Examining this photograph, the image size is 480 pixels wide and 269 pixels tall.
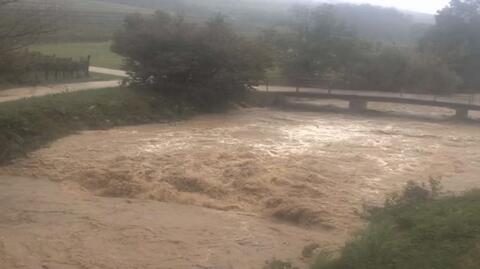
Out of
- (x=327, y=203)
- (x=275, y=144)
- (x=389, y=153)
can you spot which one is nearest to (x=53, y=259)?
(x=327, y=203)

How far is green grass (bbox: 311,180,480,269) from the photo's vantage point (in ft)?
33.6

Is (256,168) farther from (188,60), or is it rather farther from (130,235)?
(188,60)

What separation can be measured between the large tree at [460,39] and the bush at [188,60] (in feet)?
64.1

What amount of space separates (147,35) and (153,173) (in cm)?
1394

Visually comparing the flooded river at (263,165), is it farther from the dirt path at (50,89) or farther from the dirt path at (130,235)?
the dirt path at (50,89)

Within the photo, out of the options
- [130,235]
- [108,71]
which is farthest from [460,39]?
[130,235]

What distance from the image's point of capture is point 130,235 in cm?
1450

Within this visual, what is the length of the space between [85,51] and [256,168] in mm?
24850

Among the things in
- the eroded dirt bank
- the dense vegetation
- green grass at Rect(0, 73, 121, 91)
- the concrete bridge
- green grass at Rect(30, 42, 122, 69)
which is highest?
green grass at Rect(30, 42, 122, 69)

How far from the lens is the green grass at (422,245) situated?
10250 mm

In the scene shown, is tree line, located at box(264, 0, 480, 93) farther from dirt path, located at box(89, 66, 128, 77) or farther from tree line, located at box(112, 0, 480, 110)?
dirt path, located at box(89, 66, 128, 77)

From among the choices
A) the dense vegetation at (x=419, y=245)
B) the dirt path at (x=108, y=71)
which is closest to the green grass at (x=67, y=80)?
the dirt path at (x=108, y=71)

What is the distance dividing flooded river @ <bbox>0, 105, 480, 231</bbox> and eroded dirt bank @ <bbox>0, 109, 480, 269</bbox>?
0.11 feet

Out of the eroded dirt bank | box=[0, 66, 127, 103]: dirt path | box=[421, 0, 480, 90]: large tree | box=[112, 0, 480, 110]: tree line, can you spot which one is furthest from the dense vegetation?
box=[421, 0, 480, 90]: large tree
